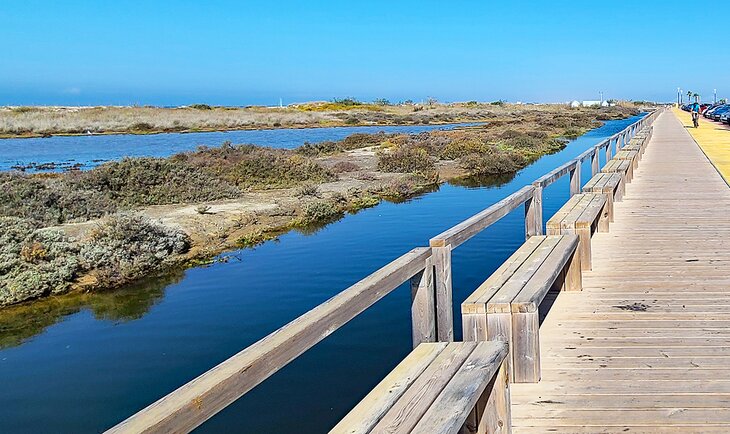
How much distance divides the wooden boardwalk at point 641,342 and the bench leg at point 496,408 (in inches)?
12.3

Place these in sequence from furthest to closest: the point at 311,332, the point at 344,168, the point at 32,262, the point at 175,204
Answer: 1. the point at 344,168
2. the point at 175,204
3. the point at 32,262
4. the point at 311,332

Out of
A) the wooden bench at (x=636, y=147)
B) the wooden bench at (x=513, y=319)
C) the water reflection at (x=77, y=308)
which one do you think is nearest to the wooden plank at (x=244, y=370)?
the wooden bench at (x=513, y=319)

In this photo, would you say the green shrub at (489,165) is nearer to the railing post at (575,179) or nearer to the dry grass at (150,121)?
the railing post at (575,179)

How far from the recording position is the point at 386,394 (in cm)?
→ 274

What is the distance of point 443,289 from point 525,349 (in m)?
0.59

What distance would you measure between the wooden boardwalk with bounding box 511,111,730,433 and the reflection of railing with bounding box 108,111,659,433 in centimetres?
73

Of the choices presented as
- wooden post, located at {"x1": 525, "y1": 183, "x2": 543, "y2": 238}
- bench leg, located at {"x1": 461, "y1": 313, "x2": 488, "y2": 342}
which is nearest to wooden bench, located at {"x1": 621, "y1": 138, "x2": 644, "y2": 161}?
wooden post, located at {"x1": 525, "y1": 183, "x2": 543, "y2": 238}

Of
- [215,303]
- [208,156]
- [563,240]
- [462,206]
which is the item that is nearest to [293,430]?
[563,240]

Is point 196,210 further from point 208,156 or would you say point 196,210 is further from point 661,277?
point 661,277

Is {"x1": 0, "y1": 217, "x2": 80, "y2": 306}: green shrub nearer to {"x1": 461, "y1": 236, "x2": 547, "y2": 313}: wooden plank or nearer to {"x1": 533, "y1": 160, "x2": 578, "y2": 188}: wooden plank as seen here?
{"x1": 533, "y1": 160, "x2": 578, "y2": 188}: wooden plank

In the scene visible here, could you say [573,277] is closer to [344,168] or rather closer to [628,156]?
[628,156]

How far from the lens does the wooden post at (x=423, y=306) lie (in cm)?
351

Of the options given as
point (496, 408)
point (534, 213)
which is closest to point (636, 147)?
point (534, 213)

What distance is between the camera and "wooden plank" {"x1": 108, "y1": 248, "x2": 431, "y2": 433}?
65.4 inches
